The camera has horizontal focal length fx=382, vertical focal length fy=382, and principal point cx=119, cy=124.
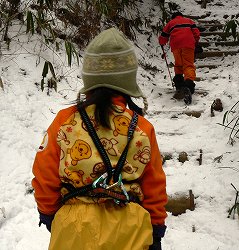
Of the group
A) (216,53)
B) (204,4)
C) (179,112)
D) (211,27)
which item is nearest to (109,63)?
(179,112)

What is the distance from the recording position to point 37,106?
4.02 meters

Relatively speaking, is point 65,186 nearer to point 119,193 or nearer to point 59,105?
point 119,193

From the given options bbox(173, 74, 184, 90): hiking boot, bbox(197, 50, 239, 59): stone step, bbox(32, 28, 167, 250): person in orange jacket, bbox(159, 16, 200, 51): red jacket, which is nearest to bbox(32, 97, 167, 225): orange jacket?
bbox(32, 28, 167, 250): person in orange jacket

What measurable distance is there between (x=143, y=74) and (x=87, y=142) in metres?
4.98

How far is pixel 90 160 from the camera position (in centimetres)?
137

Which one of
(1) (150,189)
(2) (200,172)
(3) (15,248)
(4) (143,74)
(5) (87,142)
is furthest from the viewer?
(4) (143,74)

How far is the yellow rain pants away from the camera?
1.33 m

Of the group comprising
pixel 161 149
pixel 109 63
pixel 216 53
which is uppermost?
pixel 109 63

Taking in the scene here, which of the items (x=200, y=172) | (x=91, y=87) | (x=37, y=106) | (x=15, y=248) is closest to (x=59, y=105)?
(x=37, y=106)

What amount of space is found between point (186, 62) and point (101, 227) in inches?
189

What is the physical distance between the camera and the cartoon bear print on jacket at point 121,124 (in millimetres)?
1426

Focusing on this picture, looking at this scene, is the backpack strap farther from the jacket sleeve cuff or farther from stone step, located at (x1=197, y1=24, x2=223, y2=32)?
→ stone step, located at (x1=197, y1=24, x2=223, y2=32)

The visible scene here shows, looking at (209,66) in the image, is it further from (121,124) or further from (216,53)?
(121,124)

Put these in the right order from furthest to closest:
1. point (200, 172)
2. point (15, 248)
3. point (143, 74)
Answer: point (143, 74), point (200, 172), point (15, 248)
